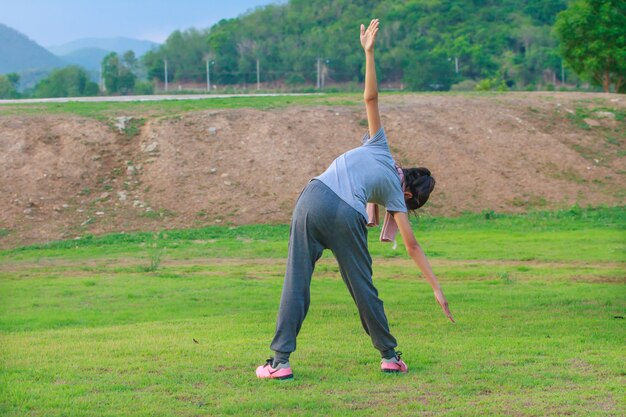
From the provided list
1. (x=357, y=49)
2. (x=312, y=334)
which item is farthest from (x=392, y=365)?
(x=357, y=49)

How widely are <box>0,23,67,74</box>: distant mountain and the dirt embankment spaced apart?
55.5 metres

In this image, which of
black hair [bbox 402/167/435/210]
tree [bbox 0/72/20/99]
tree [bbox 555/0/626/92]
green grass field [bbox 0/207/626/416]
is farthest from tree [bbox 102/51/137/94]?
black hair [bbox 402/167/435/210]

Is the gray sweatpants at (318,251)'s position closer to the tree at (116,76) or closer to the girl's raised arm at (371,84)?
the girl's raised arm at (371,84)

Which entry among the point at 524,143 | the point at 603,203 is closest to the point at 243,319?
the point at 603,203

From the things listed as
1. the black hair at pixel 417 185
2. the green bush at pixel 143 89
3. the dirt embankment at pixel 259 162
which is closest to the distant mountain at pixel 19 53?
the green bush at pixel 143 89

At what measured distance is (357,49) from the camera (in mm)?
61938

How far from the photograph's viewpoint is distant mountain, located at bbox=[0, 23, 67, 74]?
3165 inches

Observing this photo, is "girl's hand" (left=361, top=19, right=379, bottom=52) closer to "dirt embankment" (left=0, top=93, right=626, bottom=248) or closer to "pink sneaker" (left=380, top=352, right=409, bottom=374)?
"pink sneaker" (left=380, top=352, right=409, bottom=374)

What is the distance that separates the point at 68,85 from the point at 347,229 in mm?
47754

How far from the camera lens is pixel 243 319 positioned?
9.67 m

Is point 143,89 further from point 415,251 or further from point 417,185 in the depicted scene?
point 415,251

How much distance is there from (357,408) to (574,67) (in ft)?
112

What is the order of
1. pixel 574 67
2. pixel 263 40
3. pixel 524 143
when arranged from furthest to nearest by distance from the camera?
1. pixel 263 40
2. pixel 574 67
3. pixel 524 143

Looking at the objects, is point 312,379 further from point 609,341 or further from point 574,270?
point 574,270
